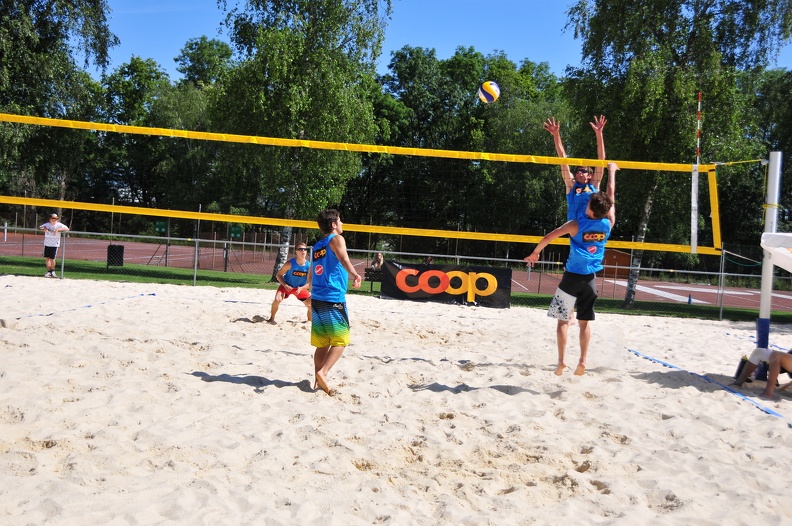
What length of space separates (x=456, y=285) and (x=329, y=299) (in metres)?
7.41

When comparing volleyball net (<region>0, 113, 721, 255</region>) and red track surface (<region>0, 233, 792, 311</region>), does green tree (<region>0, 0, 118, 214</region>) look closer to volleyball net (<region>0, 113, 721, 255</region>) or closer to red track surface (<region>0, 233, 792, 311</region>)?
red track surface (<region>0, 233, 792, 311</region>)

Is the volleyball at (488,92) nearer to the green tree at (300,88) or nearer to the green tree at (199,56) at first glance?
the green tree at (300,88)

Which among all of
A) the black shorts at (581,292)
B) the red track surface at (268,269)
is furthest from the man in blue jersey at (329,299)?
the red track surface at (268,269)

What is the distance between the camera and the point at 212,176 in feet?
111

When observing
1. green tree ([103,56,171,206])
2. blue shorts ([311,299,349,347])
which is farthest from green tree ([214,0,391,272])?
green tree ([103,56,171,206])

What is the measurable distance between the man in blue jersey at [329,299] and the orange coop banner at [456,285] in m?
7.27

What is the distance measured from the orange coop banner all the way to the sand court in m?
5.16

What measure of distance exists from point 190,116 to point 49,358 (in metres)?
31.0

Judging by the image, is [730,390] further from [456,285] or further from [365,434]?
[456,285]

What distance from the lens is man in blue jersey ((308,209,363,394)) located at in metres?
4.48

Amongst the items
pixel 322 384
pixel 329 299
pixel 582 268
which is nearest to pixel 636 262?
pixel 582 268

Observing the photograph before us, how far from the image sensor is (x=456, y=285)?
38.5ft

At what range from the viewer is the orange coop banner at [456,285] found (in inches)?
460

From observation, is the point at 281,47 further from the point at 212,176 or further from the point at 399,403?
the point at 212,176
